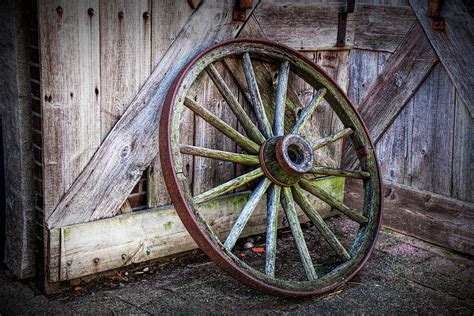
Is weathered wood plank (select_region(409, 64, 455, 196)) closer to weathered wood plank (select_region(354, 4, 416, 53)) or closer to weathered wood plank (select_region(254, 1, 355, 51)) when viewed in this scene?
weathered wood plank (select_region(354, 4, 416, 53))

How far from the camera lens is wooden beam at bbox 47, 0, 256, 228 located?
3568 mm

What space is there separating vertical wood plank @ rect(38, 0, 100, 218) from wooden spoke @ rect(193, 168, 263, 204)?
669mm

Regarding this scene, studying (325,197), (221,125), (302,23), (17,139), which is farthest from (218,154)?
(302,23)

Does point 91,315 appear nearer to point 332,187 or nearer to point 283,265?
point 283,265

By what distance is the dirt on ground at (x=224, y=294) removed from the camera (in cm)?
345

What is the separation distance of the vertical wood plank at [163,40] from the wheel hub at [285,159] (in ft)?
1.71

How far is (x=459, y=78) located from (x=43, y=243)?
9.61 feet

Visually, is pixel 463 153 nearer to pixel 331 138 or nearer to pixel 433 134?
pixel 433 134

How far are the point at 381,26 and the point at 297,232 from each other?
6.23 ft

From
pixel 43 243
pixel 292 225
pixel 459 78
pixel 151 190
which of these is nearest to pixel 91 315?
pixel 43 243

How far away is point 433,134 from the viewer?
15.0ft

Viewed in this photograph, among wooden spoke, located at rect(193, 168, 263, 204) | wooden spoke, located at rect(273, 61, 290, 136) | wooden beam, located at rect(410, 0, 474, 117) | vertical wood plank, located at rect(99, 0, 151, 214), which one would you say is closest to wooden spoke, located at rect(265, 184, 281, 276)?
wooden spoke, located at rect(193, 168, 263, 204)

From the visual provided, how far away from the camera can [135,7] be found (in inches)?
141

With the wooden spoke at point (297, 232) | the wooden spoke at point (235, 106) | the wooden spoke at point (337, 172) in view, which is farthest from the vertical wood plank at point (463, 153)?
the wooden spoke at point (235, 106)
